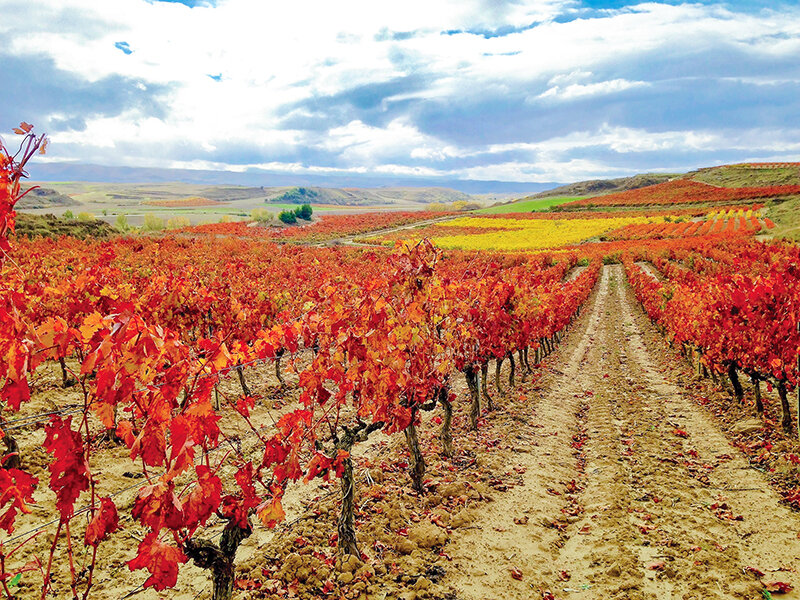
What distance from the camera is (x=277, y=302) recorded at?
15.4m

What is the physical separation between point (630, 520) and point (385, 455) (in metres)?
4.39

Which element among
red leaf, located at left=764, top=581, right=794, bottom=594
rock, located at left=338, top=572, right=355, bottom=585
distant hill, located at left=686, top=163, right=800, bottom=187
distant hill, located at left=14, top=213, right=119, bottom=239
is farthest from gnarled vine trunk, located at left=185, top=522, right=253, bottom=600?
distant hill, located at left=686, top=163, right=800, bottom=187

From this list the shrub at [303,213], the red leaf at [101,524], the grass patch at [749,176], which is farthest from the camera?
the shrub at [303,213]

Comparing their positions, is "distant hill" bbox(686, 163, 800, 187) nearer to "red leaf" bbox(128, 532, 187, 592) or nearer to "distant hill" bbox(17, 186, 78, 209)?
"red leaf" bbox(128, 532, 187, 592)

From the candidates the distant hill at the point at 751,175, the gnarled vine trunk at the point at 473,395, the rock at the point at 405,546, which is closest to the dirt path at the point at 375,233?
the gnarled vine trunk at the point at 473,395

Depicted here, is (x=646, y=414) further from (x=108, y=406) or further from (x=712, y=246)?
(x=712, y=246)

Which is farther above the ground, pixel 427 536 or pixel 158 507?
pixel 158 507

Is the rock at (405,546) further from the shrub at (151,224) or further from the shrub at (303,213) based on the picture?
the shrub at (303,213)

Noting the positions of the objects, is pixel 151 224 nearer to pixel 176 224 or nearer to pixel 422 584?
pixel 176 224

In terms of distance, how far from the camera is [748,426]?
9.87 m

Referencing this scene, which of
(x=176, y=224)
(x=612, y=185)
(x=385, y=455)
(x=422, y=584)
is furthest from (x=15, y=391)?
(x=612, y=185)

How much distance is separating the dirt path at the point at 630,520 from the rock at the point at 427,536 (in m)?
0.19

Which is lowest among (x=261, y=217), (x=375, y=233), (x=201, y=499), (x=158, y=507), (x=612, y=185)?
(x=201, y=499)

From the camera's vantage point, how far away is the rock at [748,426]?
9617 millimetres
